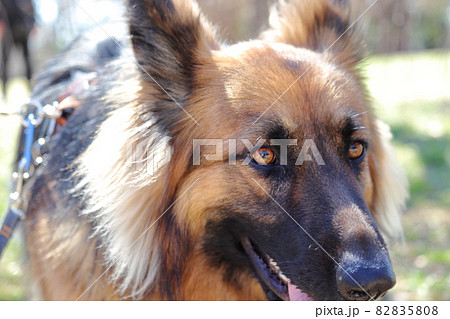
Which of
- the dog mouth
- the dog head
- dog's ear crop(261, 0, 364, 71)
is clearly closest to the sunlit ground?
dog's ear crop(261, 0, 364, 71)

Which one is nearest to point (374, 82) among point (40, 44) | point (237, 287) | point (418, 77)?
point (418, 77)

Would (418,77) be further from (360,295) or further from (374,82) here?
(360,295)

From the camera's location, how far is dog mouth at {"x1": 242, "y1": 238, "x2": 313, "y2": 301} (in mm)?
2570

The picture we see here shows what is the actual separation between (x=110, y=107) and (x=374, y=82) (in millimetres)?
13378

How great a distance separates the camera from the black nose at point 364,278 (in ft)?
6.85

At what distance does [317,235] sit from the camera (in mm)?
2316

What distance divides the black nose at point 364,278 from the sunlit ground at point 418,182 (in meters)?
1.54

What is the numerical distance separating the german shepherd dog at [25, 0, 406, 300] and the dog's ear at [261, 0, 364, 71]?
329 mm

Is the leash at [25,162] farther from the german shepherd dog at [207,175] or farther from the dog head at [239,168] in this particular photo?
the dog head at [239,168]

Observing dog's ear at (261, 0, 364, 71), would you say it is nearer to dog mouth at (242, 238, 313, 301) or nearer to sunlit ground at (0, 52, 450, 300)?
sunlit ground at (0, 52, 450, 300)
